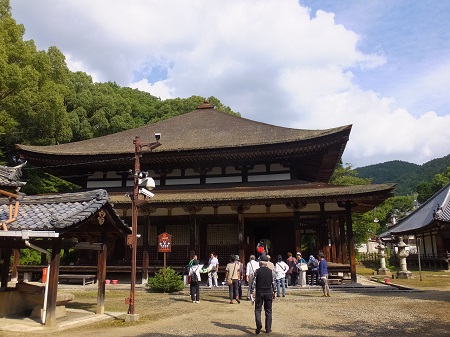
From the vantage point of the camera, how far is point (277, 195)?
1723 centimetres

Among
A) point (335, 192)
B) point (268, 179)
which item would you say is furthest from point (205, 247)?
point (335, 192)

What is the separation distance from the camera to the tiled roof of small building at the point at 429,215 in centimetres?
3068

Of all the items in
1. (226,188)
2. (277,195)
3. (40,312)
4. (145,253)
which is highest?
(226,188)

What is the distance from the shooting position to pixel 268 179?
66.1 ft

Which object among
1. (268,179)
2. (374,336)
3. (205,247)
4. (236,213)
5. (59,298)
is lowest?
(374,336)

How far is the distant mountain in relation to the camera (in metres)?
115

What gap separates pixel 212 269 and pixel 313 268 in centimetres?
435

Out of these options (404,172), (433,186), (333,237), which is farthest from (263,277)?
(404,172)

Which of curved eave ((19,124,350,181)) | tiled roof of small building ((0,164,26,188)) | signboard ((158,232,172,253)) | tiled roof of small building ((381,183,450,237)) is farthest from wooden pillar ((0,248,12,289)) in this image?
tiled roof of small building ((381,183,450,237))

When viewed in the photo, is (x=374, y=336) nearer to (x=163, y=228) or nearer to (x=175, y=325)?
(x=175, y=325)

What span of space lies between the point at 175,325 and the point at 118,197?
38.3 ft

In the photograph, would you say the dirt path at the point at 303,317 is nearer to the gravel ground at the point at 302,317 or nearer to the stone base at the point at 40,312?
the gravel ground at the point at 302,317

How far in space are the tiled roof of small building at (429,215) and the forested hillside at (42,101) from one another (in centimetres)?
2993

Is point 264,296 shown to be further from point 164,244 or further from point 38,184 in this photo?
point 38,184
